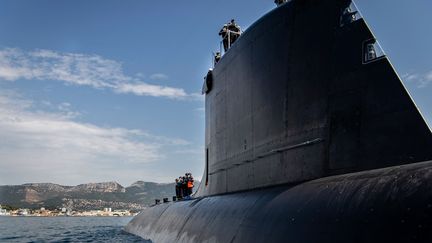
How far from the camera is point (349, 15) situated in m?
6.44

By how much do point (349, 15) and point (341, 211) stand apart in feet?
10.3

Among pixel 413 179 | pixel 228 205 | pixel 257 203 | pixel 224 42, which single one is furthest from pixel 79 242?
pixel 413 179

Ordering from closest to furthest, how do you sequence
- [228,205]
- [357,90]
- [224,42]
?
[357,90], [228,205], [224,42]

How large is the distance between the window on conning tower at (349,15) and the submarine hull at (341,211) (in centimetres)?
230

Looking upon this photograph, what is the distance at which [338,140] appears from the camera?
6168 mm

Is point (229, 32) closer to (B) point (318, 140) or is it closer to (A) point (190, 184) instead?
(B) point (318, 140)

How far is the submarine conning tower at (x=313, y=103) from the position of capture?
5.49 meters

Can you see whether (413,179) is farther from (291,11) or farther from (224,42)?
(224,42)

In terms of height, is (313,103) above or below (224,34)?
below

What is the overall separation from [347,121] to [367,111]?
14.9 inches

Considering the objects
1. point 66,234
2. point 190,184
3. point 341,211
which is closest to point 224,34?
point 341,211

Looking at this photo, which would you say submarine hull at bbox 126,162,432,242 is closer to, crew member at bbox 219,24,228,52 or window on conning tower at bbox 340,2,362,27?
window on conning tower at bbox 340,2,362,27

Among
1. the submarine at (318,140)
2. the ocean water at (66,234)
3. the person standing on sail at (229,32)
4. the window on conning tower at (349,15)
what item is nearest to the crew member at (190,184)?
the ocean water at (66,234)

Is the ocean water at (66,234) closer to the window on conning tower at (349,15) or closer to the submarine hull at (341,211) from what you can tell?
the submarine hull at (341,211)
